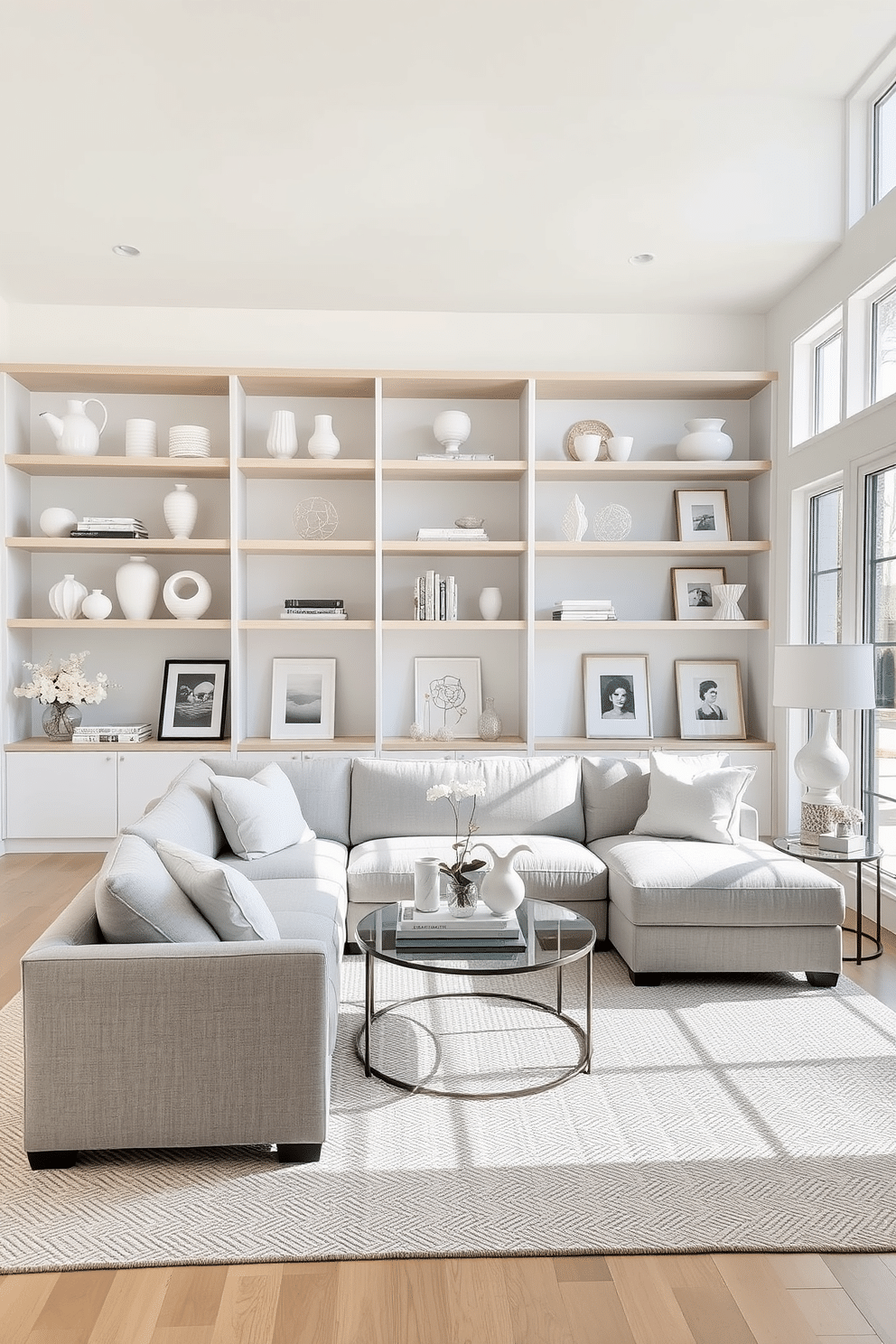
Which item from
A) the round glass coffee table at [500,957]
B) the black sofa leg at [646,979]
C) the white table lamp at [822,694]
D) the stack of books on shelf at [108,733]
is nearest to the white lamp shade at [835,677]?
the white table lamp at [822,694]

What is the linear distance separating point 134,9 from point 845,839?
3797 mm

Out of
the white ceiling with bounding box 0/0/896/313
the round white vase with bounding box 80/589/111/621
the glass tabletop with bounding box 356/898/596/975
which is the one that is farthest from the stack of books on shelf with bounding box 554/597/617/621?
the glass tabletop with bounding box 356/898/596/975

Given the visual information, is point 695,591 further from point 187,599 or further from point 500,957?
point 500,957

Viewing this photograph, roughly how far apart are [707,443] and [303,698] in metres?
2.73

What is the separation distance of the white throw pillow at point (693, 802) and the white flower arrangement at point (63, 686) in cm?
308

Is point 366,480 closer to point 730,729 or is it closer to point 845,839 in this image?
point 730,729

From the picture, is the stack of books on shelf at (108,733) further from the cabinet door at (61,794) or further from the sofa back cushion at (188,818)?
the sofa back cushion at (188,818)

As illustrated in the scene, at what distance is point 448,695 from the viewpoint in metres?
5.57

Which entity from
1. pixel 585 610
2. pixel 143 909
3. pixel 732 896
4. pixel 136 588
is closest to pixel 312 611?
pixel 136 588

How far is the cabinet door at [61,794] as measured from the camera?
16.9 ft

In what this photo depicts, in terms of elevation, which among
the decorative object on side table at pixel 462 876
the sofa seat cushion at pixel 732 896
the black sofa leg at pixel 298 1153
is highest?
the decorative object on side table at pixel 462 876

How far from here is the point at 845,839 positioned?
361cm

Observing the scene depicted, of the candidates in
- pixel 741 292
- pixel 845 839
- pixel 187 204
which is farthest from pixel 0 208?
pixel 845 839

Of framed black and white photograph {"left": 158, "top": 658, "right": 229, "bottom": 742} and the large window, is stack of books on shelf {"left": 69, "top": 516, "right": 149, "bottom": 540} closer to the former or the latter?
framed black and white photograph {"left": 158, "top": 658, "right": 229, "bottom": 742}
